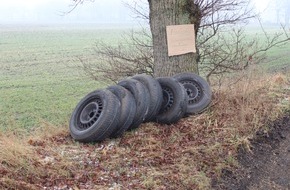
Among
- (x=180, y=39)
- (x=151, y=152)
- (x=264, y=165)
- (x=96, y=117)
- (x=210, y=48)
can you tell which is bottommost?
(x=264, y=165)

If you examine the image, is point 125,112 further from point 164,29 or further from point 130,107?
point 164,29

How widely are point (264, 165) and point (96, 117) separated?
7.40 feet

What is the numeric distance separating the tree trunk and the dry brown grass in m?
0.93

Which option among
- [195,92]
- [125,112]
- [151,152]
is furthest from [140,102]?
[195,92]

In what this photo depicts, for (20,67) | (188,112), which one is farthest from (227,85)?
(20,67)

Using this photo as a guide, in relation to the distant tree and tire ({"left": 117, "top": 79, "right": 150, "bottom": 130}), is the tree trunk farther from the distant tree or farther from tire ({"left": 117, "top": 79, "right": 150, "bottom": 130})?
tire ({"left": 117, "top": 79, "right": 150, "bottom": 130})

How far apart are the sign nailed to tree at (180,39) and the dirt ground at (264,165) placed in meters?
2.09

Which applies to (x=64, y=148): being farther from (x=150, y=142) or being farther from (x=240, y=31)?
(x=240, y=31)

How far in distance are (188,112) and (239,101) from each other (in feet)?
2.92

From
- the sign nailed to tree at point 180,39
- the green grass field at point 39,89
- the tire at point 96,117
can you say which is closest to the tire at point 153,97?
the tire at point 96,117

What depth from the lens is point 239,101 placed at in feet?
19.1

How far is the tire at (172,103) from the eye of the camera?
17.4 feet

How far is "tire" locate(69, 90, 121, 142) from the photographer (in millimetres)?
4688

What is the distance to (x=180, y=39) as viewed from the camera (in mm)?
6457
